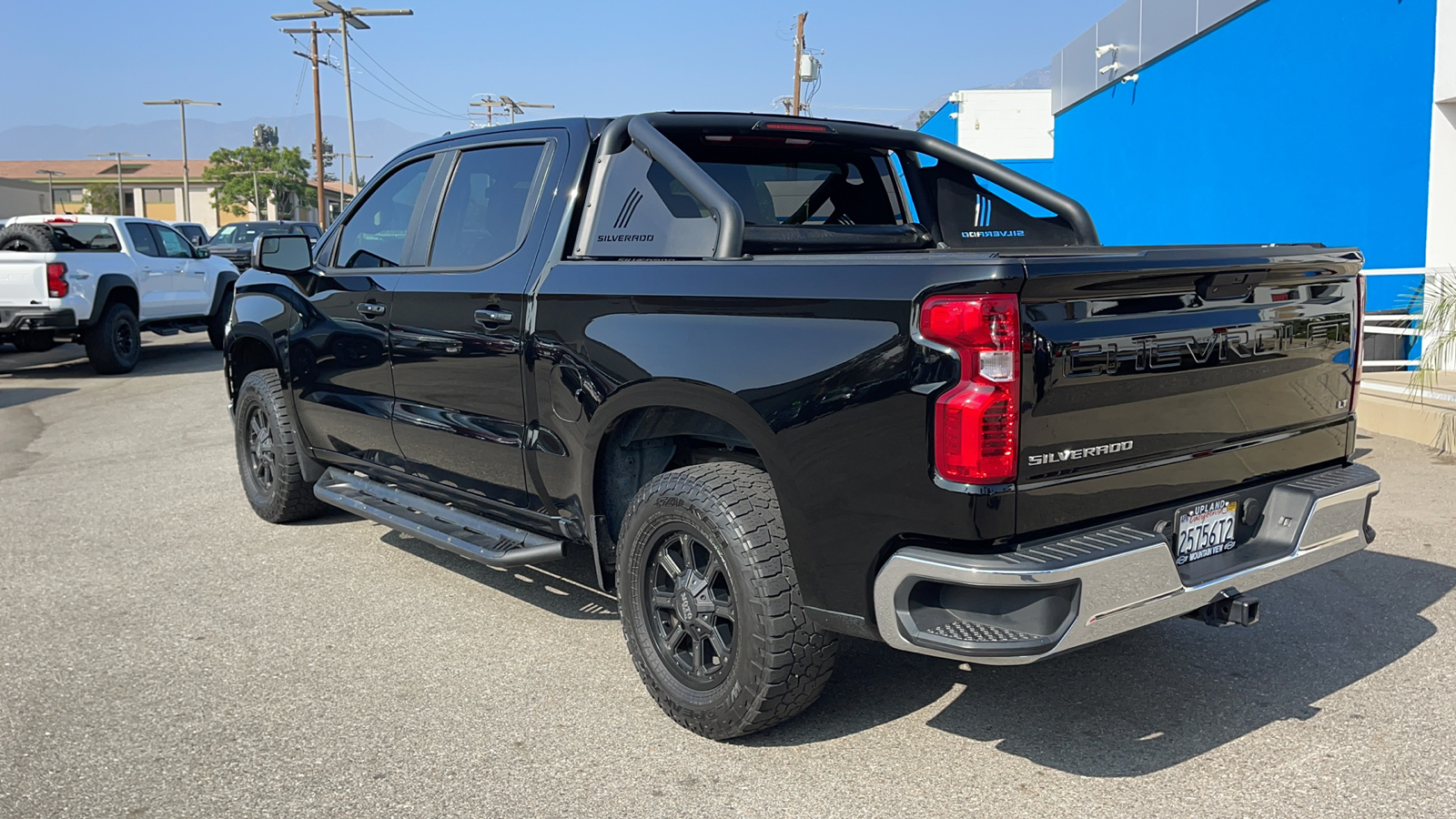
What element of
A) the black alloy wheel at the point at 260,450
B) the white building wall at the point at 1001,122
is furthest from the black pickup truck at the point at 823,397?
the white building wall at the point at 1001,122

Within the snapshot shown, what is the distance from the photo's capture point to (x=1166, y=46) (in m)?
16.7

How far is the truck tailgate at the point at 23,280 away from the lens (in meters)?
13.0

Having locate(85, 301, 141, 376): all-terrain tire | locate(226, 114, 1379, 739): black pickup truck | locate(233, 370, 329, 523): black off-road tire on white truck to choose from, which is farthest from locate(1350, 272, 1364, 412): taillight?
locate(85, 301, 141, 376): all-terrain tire

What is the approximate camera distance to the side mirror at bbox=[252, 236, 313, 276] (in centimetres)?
558

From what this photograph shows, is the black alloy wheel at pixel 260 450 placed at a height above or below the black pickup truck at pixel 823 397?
below

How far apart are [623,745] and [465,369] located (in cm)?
165

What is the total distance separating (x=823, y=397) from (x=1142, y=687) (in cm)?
173

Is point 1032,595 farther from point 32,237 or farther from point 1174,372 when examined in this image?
point 32,237

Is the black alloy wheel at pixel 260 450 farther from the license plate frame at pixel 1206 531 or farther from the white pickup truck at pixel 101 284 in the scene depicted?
the white pickup truck at pixel 101 284

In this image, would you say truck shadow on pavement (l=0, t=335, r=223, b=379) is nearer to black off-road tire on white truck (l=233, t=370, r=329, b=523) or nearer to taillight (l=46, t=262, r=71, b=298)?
taillight (l=46, t=262, r=71, b=298)

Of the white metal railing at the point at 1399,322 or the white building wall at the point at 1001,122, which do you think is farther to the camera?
the white building wall at the point at 1001,122

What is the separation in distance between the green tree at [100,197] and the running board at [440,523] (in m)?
93.0

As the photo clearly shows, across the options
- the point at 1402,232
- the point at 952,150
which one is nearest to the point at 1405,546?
the point at 952,150

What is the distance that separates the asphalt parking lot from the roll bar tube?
5.18 feet
